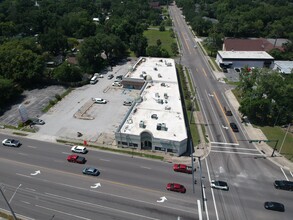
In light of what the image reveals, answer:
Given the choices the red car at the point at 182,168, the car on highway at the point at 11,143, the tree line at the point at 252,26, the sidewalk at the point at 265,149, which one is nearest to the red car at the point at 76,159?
the car on highway at the point at 11,143

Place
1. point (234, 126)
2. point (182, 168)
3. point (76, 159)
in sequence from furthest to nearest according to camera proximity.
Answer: point (234, 126)
point (76, 159)
point (182, 168)

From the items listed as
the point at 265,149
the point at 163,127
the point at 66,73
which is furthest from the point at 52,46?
the point at 265,149

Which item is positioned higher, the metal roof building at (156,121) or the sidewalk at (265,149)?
the metal roof building at (156,121)

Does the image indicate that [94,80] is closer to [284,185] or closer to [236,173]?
[236,173]

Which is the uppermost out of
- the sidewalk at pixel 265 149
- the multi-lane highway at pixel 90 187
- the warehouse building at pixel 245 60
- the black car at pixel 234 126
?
the warehouse building at pixel 245 60

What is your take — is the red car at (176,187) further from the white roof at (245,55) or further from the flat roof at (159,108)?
the white roof at (245,55)

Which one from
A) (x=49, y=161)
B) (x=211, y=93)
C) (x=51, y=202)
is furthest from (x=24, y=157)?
(x=211, y=93)
